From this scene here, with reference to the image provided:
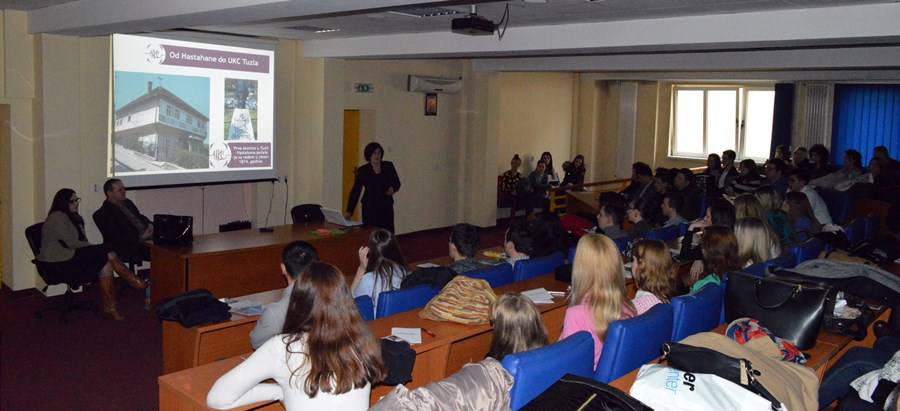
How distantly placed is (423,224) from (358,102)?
2293mm

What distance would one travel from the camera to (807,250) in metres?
6.50

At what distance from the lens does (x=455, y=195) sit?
491 inches

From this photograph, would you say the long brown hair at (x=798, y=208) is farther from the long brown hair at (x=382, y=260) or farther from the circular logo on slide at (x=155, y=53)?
the circular logo on slide at (x=155, y=53)

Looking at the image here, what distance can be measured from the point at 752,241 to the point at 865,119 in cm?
1002

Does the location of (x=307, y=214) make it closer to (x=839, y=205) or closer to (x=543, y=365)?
(x=543, y=365)

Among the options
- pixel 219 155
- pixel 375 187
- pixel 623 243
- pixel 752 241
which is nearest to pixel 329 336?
pixel 752 241

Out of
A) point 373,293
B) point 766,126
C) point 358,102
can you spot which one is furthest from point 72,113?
point 766,126

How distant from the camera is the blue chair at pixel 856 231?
25.2 ft

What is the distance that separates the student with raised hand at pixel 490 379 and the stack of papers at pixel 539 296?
4.70 ft

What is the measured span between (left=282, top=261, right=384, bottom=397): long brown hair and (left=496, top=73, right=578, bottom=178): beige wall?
1011cm

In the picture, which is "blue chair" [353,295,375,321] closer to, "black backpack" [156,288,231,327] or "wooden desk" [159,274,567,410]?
"wooden desk" [159,274,567,410]

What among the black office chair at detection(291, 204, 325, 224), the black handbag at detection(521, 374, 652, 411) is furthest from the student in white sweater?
the black office chair at detection(291, 204, 325, 224)

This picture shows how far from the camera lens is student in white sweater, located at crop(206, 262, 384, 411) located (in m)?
2.94

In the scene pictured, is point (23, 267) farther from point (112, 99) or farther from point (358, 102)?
point (358, 102)
